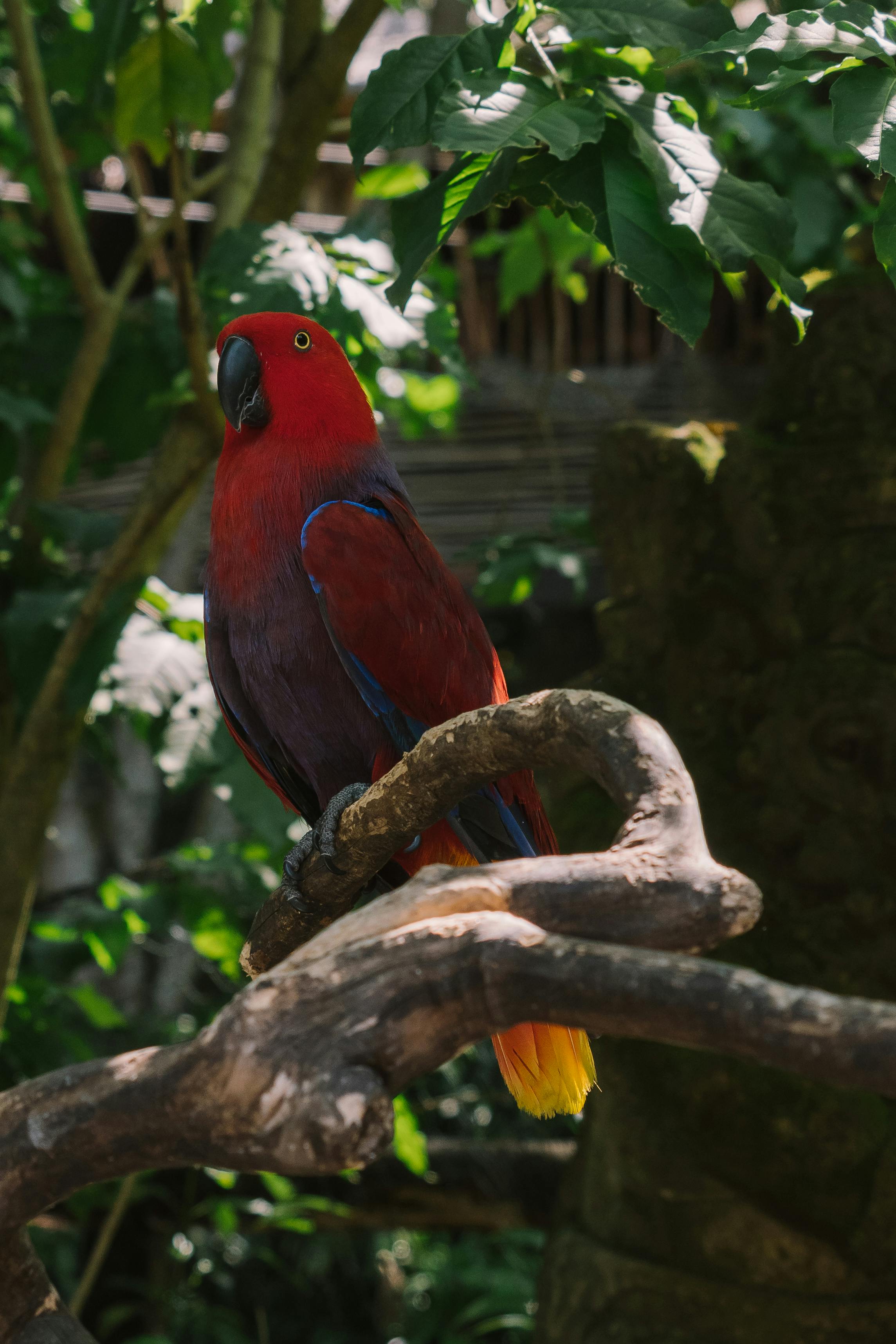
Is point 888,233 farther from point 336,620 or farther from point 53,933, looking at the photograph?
point 53,933

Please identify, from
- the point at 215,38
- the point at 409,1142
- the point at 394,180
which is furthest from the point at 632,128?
the point at 409,1142

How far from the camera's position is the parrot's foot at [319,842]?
4.46 ft

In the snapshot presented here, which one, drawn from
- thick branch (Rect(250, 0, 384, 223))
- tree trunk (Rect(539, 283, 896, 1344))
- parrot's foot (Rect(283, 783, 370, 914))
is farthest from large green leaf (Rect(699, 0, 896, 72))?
tree trunk (Rect(539, 283, 896, 1344))

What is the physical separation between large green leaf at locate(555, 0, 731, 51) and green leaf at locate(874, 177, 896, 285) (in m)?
0.31

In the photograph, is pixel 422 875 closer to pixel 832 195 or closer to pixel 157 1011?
pixel 832 195

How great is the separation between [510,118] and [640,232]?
0.18 meters

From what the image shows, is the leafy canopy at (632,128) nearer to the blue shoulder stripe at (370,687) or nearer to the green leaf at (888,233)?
the green leaf at (888,233)

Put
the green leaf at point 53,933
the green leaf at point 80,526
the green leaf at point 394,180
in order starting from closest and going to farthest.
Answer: the green leaf at point 80,526
the green leaf at point 394,180
the green leaf at point 53,933

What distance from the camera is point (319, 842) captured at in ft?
4.50

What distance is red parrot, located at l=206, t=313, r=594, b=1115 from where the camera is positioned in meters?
1.41

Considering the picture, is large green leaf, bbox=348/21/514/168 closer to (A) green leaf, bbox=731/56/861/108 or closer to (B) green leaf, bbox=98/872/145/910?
(A) green leaf, bbox=731/56/861/108

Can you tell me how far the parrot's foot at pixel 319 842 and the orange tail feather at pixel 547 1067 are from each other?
0.17 metres

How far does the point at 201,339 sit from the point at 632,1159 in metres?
1.80

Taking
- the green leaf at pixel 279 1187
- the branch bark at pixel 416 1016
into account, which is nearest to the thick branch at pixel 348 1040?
the branch bark at pixel 416 1016
